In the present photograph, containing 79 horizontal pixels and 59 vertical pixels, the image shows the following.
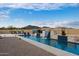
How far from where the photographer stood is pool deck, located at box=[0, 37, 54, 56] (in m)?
5.42

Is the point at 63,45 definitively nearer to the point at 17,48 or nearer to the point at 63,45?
the point at 63,45

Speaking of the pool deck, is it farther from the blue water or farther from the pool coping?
the blue water

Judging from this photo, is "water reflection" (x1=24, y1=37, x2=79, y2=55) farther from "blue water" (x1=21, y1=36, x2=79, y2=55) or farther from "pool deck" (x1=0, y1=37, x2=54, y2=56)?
"pool deck" (x1=0, y1=37, x2=54, y2=56)

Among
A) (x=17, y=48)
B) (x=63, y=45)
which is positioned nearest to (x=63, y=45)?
(x=63, y=45)

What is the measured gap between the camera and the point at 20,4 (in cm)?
543

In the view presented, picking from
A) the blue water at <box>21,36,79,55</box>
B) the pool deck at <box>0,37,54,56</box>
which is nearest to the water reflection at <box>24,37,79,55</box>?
the blue water at <box>21,36,79,55</box>

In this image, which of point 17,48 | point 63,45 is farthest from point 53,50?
point 17,48

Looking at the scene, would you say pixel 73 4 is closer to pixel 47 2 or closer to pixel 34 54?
pixel 47 2

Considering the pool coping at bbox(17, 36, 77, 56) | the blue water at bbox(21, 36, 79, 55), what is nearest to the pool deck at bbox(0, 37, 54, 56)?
the pool coping at bbox(17, 36, 77, 56)

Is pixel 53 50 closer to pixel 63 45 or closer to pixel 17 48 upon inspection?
pixel 63 45

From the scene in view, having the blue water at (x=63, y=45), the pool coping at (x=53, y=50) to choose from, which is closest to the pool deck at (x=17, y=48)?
the pool coping at (x=53, y=50)

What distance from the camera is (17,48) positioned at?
5.55 metres

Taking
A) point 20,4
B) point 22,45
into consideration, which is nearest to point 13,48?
point 22,45

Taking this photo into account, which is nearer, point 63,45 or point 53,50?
point 53,50
